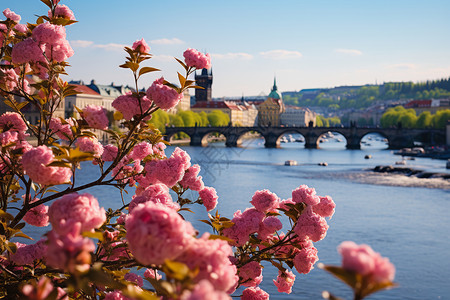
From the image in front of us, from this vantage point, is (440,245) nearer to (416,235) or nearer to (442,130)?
(416,235)

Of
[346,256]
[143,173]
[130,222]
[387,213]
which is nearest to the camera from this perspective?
[346,256]

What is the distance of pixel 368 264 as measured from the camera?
132 cm

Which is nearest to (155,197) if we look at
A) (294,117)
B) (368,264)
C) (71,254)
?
(71,254)

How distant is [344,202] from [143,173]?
25.5 meters

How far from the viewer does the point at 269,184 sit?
115 ft

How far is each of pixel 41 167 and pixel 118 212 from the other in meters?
1.31

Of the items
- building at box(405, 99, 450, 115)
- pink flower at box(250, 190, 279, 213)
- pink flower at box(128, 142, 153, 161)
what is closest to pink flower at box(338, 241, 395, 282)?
pink flower at box(250, 190, 279, 213)

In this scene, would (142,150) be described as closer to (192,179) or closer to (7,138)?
(192,179)

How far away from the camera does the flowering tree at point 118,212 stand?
1657mm

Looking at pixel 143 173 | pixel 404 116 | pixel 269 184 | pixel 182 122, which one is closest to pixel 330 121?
pixel 404 116

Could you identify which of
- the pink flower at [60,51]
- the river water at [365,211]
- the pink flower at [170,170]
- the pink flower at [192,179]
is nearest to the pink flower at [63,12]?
the pink flower at [60,51]

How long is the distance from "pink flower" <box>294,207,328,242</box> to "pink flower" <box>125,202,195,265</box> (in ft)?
5.47

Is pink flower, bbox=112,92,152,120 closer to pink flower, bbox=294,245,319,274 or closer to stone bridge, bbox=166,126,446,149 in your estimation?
pink flower, bbox=294,245,319,274

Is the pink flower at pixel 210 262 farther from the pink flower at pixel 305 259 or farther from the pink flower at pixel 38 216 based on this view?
the pink flower at pixel 38 216
